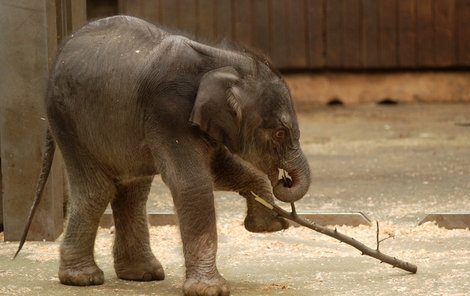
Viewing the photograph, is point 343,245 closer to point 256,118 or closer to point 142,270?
point 142,270

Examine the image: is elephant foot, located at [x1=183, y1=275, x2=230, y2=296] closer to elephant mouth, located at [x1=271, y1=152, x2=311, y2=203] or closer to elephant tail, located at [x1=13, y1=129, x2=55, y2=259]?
elephant mouth, located at [x1=271, y1=152, x2=311, y2=203]

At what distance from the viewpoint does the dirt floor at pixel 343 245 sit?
616 cm

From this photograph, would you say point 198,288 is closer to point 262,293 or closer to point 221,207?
point 262,293

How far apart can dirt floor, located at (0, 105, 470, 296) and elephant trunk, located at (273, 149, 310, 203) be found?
0.50m

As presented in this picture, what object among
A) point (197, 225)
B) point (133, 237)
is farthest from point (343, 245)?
point (197, 225)

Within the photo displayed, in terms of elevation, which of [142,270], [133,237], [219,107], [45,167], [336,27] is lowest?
[336,27]

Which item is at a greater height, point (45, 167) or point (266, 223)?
point (45, 167)

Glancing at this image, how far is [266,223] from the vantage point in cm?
629

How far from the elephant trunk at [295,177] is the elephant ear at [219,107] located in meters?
0.29

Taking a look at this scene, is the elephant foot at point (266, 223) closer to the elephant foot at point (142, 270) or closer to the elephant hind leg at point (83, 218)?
the elephant foot at point (142, 270)

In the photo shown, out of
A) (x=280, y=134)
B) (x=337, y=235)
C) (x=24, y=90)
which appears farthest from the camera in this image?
(x=24, y=90)

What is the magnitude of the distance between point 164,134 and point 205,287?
74 centimetres

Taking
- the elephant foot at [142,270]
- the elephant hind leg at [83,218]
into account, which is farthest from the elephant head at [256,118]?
the elephant foot at [142,270]

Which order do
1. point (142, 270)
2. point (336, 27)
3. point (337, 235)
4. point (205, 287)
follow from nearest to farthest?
point (205, 287) → point (337, 235) → point (142, 270) → point (336, 27)
